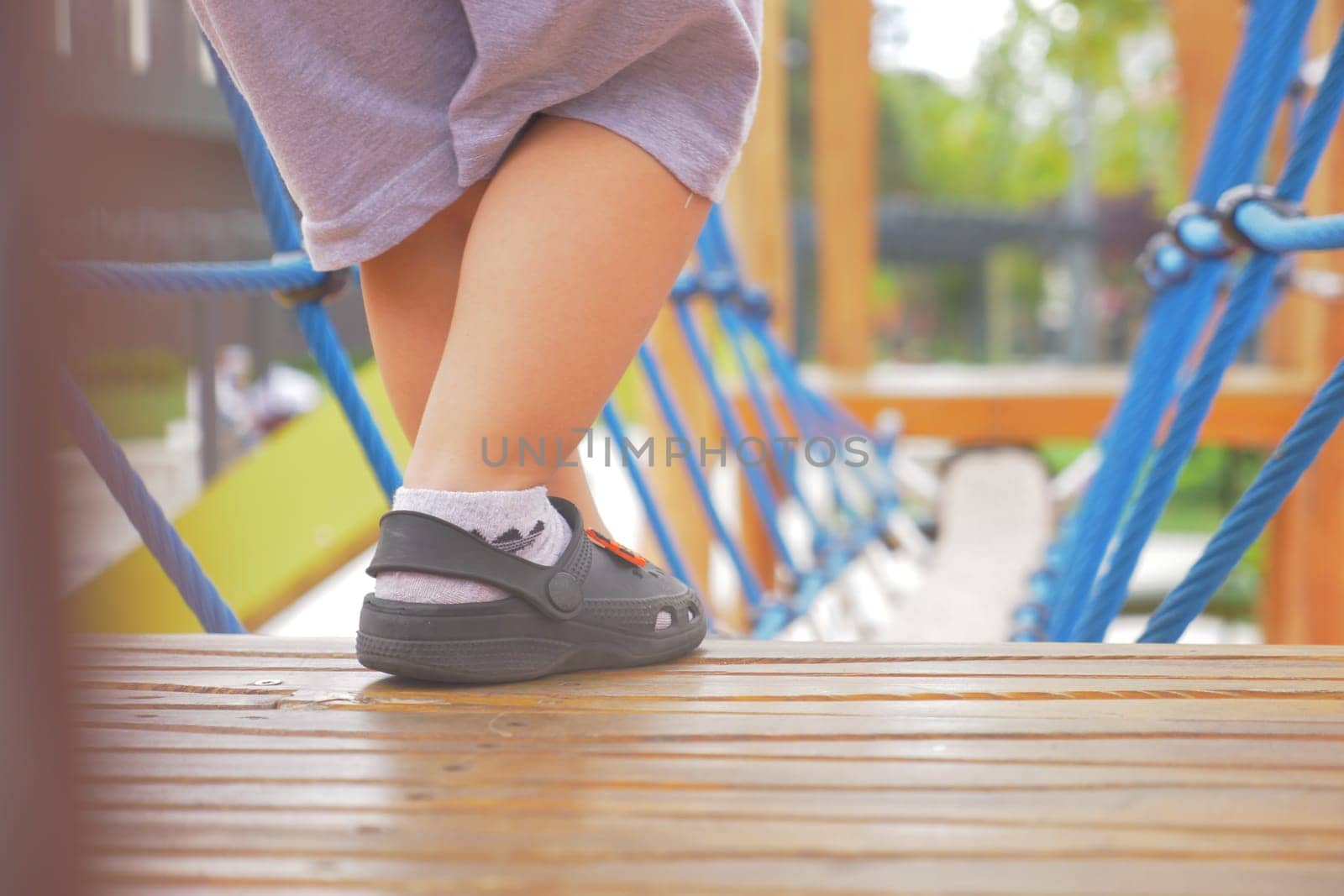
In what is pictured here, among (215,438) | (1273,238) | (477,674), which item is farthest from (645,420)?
(477,674)

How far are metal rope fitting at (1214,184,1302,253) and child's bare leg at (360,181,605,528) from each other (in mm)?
476

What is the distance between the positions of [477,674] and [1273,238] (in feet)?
1.77

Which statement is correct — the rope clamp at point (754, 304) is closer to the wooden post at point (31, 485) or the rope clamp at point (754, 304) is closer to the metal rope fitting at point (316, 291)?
the metal rope fitting at point (316, 291)

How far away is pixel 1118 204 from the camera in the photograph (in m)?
9.24

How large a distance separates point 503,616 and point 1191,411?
48 cm

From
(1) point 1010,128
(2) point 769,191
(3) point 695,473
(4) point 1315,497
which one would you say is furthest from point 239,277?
(1) point 1010,128

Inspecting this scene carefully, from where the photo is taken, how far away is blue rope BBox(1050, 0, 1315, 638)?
89 centimetres

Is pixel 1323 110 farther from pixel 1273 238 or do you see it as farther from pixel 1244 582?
pixel 1244 582

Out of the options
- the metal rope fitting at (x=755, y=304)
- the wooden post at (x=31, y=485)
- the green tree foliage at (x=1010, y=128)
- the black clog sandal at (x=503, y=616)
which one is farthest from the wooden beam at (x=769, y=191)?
the green tree foliage at (x=1010, y=128)

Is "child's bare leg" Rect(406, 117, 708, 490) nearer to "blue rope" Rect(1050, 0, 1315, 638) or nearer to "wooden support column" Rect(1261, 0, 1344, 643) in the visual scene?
"blue rope" Rect(1050, 0, 1315, 638)

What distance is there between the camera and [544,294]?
0.54 meters

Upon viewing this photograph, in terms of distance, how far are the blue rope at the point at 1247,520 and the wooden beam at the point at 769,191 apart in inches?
73.1

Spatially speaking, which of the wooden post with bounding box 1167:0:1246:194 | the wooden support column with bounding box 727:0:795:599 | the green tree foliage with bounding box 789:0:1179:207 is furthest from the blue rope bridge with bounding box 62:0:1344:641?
the green tree foliage with bounding box 789:0:1179:207

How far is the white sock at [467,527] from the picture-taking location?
556 mm
